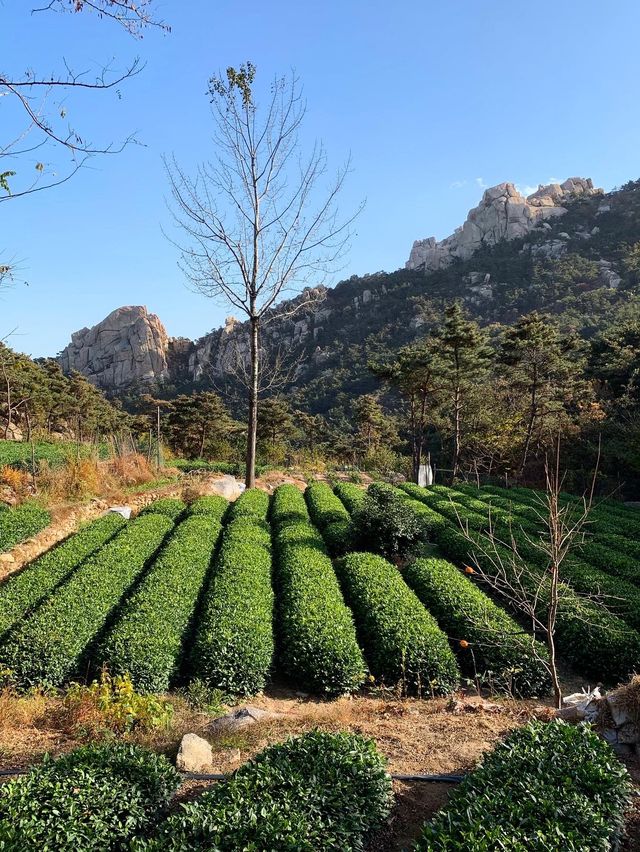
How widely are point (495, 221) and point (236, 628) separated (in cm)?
9475

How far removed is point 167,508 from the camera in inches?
515

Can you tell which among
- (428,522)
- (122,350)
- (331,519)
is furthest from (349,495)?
(122,350)

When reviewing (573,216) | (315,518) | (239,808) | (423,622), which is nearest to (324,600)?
(423,622)

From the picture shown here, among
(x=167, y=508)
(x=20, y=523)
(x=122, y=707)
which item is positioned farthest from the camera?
(x=167, y=508)

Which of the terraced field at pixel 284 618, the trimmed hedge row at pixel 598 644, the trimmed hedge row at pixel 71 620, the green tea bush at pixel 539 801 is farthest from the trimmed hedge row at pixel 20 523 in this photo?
the green tea bush at pixel 539 801

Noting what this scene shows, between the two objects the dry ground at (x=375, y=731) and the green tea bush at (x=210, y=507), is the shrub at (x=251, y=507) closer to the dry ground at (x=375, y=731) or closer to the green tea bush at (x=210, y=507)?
the green tea bush at (x=210, y=507)

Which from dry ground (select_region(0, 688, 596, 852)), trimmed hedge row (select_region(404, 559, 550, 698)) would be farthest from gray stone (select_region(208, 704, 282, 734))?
trimmed hedge row (select_region(404, 559, 550, 698))

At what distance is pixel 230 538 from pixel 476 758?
23.0 feet

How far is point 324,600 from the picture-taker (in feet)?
24.7

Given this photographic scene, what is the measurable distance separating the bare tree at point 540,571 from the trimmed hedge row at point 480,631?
25 centimetres

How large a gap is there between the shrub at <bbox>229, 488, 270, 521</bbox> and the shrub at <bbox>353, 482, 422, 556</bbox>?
3027 mm

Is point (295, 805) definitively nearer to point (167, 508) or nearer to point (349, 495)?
point (167, 508)

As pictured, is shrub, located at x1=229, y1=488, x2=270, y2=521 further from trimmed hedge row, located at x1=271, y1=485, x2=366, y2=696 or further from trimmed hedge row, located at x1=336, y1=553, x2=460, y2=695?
trimmed hedge row, located at x1=336, y1=553, x2=460, y2=695

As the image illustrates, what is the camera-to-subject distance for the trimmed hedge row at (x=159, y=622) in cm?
583
